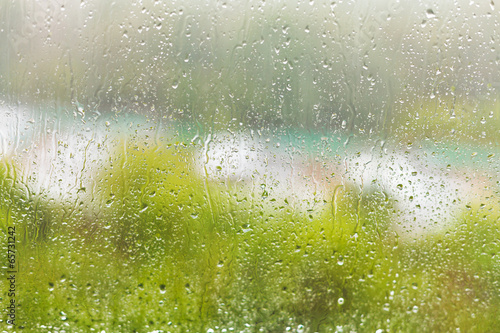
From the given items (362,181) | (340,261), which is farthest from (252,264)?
(362,181)

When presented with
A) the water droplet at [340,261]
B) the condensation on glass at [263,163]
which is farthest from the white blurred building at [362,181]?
the water droplet at [340,261]

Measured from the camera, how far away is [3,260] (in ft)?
2.91

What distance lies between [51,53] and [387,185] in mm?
997

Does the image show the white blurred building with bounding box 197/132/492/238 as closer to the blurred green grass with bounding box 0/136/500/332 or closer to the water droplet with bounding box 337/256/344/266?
the blurred green grass with bounding box 0/136/500/332

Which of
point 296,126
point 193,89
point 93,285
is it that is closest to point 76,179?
point 93,285

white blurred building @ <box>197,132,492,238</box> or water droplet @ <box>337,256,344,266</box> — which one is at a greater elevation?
white blurred building @ <box>197,132,492,238</box>

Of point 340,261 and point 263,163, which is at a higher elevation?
point 263,163

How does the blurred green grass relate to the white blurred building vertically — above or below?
below

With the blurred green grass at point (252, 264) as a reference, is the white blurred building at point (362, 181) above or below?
above

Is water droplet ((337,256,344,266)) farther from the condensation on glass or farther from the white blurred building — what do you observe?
the white blurred building

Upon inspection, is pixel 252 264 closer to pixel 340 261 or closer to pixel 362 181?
Answer: pixel 340 261

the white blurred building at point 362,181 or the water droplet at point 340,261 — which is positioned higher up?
the white blurred building at point 362,181

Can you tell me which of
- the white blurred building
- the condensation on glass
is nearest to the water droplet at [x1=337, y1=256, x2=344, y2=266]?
the condensation on glass

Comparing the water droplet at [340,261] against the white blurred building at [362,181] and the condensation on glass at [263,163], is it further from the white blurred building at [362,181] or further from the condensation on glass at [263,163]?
the white blurred building at [362,181]
